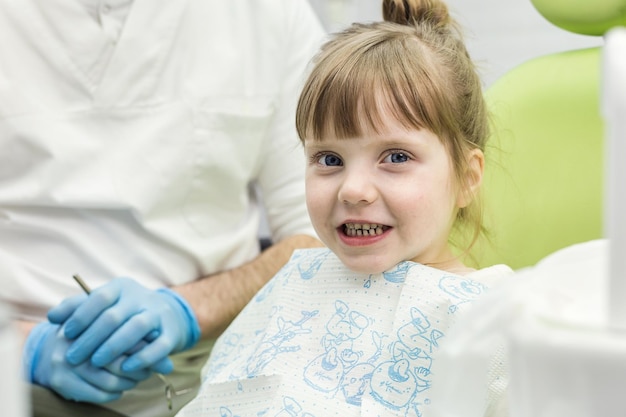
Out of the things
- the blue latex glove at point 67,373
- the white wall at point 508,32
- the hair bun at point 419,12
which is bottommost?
the blue latex glove at point 67,373

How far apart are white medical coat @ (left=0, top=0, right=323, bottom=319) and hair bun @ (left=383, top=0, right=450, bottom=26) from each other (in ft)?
1.78

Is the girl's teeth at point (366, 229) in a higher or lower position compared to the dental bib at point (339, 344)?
higher

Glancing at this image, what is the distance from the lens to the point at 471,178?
3.33 ft

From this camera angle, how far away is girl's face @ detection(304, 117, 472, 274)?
0.91 m

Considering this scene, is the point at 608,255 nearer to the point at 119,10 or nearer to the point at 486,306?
the point at 486,306

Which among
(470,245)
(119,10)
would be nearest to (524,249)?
(470,245)

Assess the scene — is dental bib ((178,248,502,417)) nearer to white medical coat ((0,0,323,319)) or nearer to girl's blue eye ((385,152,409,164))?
girl's blue eye ((385,152,409,164))

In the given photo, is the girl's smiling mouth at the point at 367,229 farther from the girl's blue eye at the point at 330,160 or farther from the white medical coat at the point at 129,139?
the white medical coat at the point at 129,139

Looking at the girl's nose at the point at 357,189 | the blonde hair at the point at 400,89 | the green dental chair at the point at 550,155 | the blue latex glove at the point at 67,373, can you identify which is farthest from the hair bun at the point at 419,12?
the blue latex glove at the point at 67,373

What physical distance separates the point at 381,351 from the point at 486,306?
1.39 feet

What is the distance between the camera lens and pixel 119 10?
148cm

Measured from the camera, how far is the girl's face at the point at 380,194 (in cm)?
91

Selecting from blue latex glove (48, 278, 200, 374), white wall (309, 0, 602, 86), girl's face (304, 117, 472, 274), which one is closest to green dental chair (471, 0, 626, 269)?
girl's face (304, 117, 472, 274)

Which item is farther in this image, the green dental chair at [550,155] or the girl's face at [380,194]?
the green dental chair at [550,155]
